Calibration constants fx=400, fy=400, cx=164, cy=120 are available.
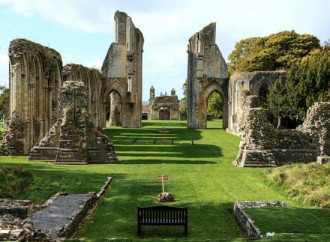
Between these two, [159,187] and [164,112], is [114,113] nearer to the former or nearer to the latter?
[164,112]

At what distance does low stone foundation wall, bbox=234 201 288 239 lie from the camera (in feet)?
27.2

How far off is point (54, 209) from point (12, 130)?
1218cm

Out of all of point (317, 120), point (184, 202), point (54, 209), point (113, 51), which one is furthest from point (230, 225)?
point (113, 51)

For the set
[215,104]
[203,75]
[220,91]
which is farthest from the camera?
[215,104]

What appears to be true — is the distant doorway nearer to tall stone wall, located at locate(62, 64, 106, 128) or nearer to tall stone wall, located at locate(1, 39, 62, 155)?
tall stone wall, located at locate(62, 64, 106, 128)

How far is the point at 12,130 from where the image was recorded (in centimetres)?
2073

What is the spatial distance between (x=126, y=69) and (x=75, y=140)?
27.7 meters

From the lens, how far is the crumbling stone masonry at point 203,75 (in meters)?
43.4

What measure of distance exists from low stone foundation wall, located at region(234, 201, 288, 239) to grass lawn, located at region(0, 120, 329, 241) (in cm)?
20

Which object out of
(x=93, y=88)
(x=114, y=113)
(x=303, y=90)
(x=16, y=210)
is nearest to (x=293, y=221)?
(x=16, y=210)

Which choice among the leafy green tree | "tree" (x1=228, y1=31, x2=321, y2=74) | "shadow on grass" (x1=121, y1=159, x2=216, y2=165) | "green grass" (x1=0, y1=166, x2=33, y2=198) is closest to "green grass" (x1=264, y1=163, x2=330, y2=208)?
"shadow on grass" (x1=121, y1=159, x2=216, y2=165)

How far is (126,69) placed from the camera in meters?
45.0

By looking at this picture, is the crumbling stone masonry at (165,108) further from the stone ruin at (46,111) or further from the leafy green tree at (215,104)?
the stone ruin at (46,111)

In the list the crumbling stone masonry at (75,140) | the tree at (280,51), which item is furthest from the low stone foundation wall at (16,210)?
the tree at (280,51)
